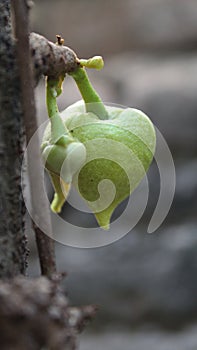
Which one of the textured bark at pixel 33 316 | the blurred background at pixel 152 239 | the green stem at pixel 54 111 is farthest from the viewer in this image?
the blurred background at pixel 152 239

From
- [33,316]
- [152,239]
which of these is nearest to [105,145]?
[33,316]

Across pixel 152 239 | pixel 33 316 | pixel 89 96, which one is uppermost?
pixel 89 96

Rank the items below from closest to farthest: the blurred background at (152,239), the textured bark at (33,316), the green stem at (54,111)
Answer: the textured bark at (33,316) < the green stem at (54,111) < the blurred background at (152,239)

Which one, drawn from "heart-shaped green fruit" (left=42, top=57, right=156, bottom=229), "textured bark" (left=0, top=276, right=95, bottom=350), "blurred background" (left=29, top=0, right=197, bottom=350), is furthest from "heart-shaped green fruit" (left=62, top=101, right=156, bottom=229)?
"blurred background" (left=29, top=0, right=197, bottom=350)

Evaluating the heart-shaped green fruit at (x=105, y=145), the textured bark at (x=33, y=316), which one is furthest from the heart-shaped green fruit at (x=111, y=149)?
the textured bark at (x=33, y=316)

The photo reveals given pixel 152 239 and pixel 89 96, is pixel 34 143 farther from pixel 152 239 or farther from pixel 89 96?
pixel 152 239

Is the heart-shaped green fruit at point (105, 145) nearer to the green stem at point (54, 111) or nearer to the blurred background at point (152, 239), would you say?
the green stem at point (54, 111)

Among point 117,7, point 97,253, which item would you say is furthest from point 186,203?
point 117,7

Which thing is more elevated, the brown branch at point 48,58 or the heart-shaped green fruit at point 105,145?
the brown branch at point 48,58
